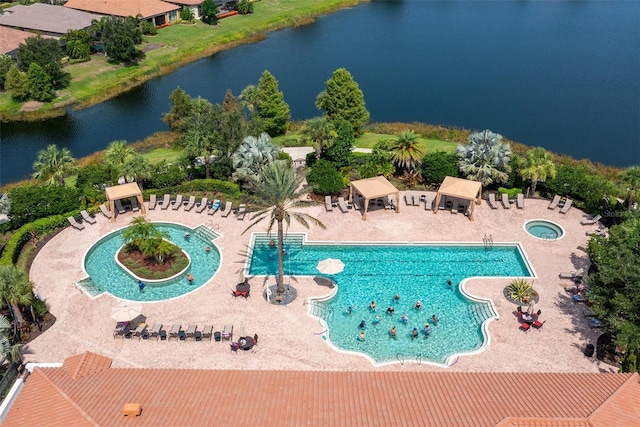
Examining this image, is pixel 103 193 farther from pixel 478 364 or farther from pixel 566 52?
pixel 566 52

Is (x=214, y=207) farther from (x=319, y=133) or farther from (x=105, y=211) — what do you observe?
(x=319, y=133)

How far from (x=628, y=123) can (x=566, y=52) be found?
103 ft

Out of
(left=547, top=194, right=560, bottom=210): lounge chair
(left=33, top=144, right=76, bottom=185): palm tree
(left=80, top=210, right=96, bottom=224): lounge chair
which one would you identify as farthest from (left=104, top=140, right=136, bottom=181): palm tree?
(left=547, top=194, right=560, bottom=210): lounge chair

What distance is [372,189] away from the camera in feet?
137

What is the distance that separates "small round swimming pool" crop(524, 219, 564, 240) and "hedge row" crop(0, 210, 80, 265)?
1410 inches

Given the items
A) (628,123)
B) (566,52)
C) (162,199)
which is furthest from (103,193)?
(566,52)

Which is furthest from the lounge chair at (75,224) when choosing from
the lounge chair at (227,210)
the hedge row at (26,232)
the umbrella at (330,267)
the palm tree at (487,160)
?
the palm tree at (487,160)

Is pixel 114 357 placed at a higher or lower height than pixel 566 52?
lower

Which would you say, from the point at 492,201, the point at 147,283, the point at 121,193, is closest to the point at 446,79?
the point at 492,201

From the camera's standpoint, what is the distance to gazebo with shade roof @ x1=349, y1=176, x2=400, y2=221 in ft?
135

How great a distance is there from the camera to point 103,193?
4438cm

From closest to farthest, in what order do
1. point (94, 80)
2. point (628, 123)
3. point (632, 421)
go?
1. point (632, 421)
2. point (628, 123)
3. point (94, 80)

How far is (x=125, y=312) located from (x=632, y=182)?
35925mm

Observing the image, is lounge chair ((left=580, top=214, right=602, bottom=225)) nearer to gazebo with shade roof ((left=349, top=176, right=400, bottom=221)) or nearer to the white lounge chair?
gazebo with shade roof ((left=349, top=176, right=400, bottom=221))
